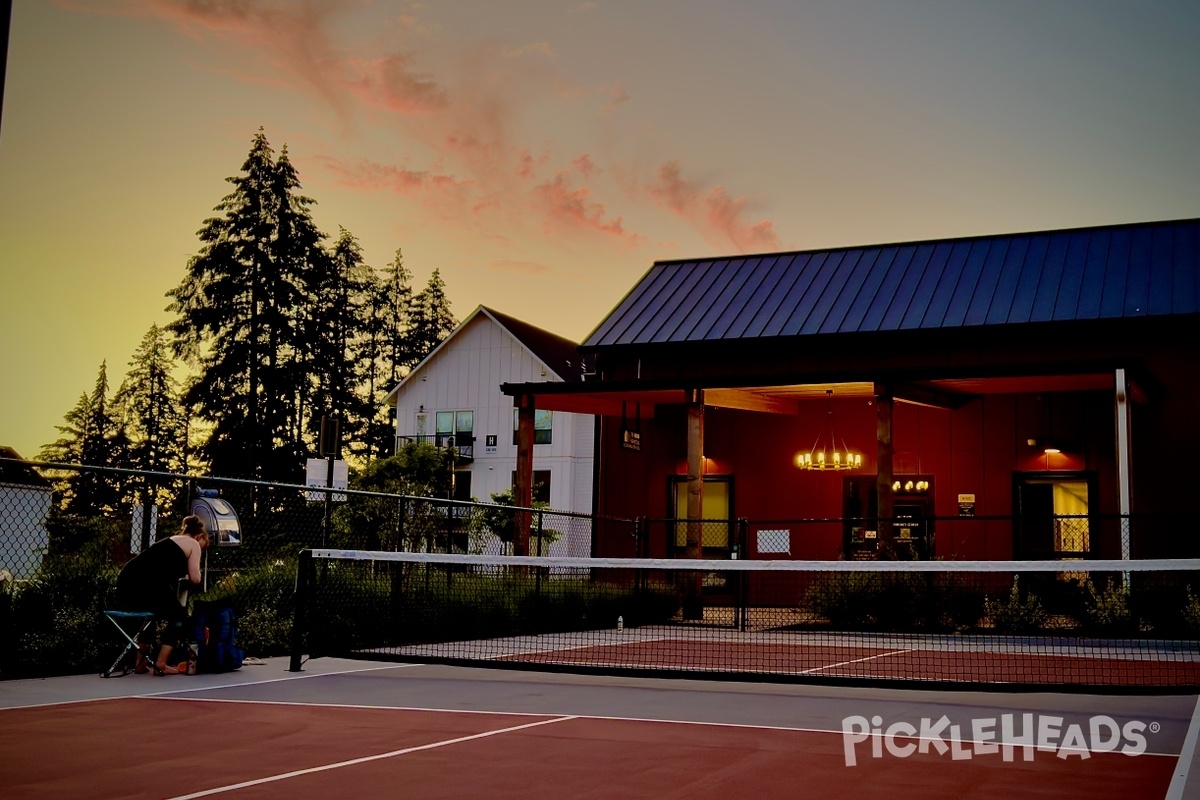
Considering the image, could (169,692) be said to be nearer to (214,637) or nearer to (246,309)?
A: (214,637)

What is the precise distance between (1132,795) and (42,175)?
22.4 meters

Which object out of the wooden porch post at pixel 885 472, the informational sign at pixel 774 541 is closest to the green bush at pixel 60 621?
the informational sign at pixel 774 541

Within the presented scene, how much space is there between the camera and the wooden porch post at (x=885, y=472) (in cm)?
1962

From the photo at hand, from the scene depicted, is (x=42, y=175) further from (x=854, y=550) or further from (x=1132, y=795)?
(x=1132, y=795)

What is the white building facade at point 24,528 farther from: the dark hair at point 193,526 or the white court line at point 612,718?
the white court line at point 612,718

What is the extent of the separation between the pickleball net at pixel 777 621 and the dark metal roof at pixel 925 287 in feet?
20.0

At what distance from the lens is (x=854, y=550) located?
23.7 m

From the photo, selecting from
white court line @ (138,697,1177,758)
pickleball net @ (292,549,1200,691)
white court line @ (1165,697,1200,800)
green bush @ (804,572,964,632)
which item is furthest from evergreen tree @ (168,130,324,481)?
white court line @ (1165,697,1200,800)

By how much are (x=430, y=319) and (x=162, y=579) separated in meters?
55.3

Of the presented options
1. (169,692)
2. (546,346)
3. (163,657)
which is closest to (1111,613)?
(163,657)

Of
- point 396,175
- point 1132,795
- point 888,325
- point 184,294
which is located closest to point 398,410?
point 184,294

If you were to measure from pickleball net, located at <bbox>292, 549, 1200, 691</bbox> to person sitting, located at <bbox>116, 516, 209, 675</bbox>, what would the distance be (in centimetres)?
110

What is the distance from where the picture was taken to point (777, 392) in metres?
24.7

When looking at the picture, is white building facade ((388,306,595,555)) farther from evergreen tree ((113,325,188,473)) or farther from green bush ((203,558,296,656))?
green bush ((203,558,296,656))
